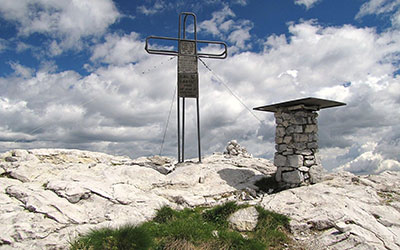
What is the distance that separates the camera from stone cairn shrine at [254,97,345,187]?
425 inches

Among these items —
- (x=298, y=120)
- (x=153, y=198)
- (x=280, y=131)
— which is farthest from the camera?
(x=280, y=131)

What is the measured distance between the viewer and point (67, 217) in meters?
7.37

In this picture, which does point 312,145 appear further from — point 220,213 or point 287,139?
point 220,213

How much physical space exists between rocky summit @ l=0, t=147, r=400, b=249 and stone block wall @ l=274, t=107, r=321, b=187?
2.19ft

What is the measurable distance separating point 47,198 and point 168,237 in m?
4.00

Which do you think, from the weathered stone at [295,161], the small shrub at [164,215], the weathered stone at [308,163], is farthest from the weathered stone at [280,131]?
the small shrub at [164,215]

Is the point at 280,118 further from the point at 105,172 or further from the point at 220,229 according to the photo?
the point at 105,172

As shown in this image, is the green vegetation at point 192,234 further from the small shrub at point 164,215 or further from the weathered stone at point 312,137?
the weathered stone at point 312,137

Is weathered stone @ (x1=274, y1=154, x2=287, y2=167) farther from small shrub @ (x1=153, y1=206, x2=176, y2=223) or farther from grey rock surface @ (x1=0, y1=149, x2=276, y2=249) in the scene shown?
small shrub @ (x1=153, y1=206, x2=176, y2=223)

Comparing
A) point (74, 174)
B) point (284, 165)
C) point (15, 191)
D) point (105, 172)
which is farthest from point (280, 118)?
point (15, 191)

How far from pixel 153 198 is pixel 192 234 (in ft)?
10.5

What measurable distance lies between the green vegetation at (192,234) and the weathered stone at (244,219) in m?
0.14

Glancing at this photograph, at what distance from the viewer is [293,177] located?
10.7 meters

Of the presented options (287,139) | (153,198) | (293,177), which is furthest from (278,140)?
(153,198)
